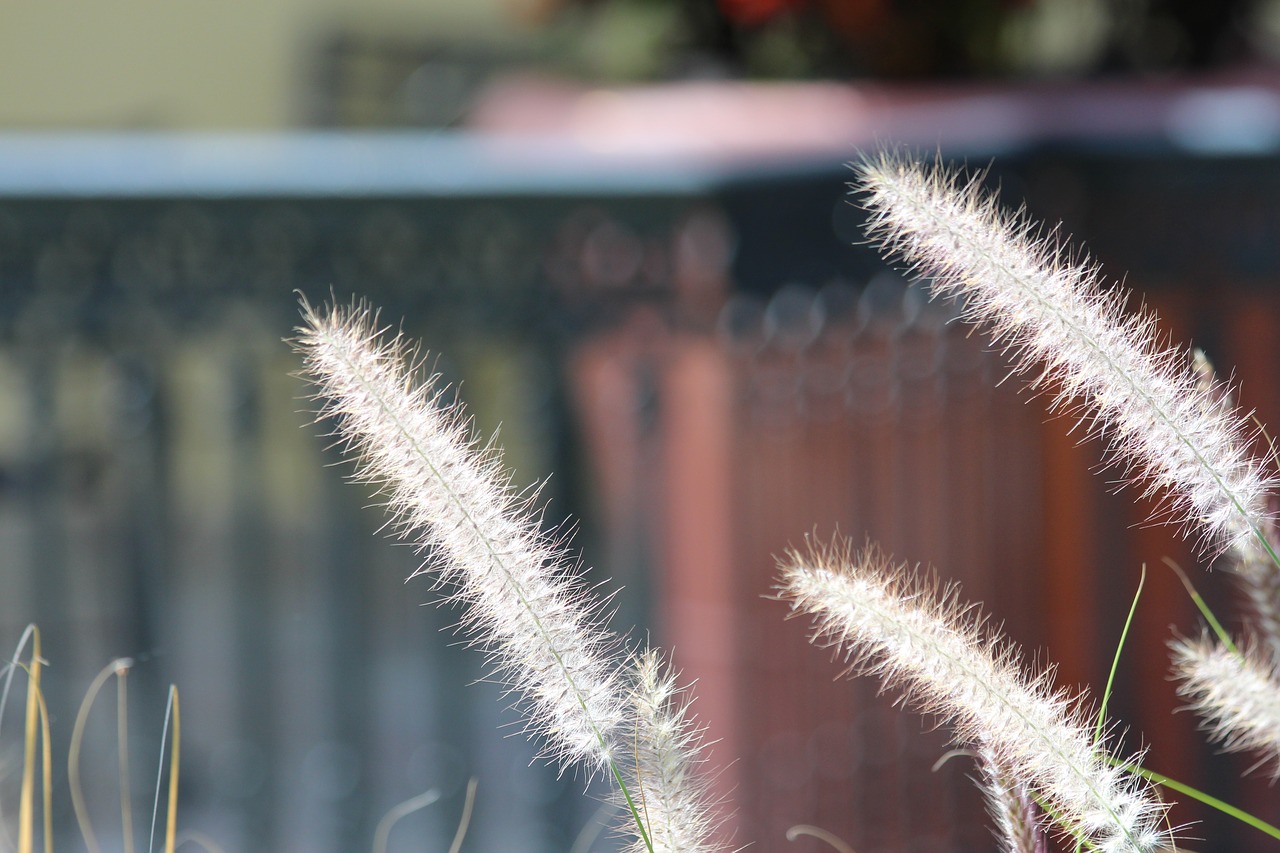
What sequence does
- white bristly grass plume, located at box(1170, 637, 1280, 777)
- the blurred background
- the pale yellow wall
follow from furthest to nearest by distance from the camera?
1. the pale yellow wall
2. the blurred background
3. white bristly grass plume, located at box(1170, 637, 1280, 777)

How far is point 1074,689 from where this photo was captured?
2152 millimetres

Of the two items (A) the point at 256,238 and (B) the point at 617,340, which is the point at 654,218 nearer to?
(B) the point at 617,340

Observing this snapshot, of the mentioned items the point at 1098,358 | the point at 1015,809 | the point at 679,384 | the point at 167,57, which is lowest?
the point at 1015,809

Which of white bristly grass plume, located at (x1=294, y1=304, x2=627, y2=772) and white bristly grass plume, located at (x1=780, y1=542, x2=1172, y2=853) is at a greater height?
white bristly grass plume, located at (x1=294, y1=304, x2=627, y2=772)

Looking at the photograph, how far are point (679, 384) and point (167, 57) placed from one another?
4290 mm

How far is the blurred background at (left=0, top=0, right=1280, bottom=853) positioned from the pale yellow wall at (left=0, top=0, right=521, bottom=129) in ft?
10.9

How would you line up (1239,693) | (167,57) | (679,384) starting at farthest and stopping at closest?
1. (167,57)
2. (679,384)
3. (1239,693)

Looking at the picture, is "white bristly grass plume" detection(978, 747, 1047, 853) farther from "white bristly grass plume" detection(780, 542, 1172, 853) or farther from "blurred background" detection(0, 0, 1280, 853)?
"blurred background" detection(0, 0, 1280, 853)

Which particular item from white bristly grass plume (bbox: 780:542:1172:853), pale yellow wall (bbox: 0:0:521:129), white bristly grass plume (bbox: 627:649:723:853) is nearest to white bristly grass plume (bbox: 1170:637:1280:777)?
white bristly grass plume (bbox: 780:542:1172:853)

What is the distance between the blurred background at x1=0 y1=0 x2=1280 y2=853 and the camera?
81.8 inches

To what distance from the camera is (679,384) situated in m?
2.22

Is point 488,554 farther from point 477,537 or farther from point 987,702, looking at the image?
point 987,702

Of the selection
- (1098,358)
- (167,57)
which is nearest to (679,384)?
(1098,358)

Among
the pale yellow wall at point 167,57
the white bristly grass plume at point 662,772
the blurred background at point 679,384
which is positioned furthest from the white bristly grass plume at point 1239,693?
the pale yellow wall at point 167,57
